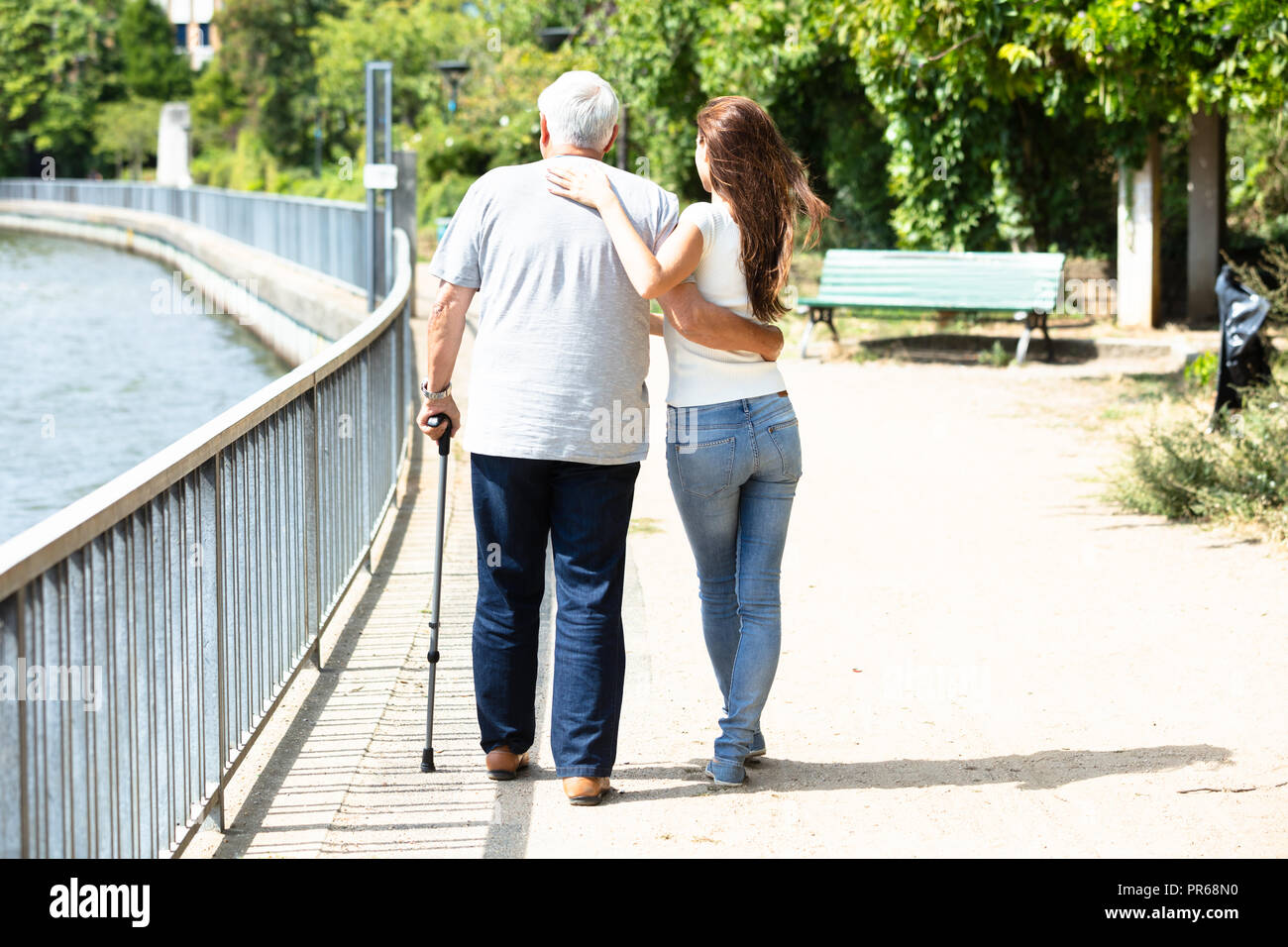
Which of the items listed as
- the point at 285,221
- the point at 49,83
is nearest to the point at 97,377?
the point at 285,221

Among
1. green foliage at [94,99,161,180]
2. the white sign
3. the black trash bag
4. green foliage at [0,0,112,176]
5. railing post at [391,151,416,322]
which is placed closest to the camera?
the black trash bag

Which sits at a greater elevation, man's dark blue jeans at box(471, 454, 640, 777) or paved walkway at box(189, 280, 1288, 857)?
man's dark blue jeans at box(471, 454, 640, 777)

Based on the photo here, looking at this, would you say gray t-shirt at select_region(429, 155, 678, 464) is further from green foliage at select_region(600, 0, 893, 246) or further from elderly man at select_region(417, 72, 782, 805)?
green foliage at select_region(600, 0, 893, 246)

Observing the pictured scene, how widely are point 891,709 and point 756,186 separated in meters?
1.76

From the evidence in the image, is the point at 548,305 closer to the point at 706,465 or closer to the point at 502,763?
the point at 706,465

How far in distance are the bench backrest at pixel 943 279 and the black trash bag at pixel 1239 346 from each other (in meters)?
5.72

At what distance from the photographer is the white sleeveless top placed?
4.14m

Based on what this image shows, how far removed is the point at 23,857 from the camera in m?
2.77

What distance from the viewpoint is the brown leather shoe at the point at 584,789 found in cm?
417

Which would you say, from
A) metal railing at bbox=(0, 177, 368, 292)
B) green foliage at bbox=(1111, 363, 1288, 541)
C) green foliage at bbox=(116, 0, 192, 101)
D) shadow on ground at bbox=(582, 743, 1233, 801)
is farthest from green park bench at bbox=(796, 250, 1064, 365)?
green foliage at bbox=(116, 0, 192, 101)

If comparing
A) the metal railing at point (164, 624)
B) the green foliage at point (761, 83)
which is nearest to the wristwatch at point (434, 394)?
the metal railing at point (164, 624)

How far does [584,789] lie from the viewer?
13.7 ft

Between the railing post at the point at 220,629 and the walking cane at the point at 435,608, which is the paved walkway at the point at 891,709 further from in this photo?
the railing post at the point at 220,629
